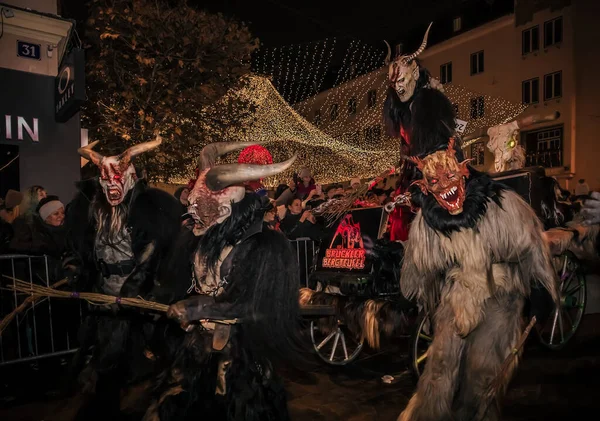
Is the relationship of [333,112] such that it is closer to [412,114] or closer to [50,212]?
[50,212]

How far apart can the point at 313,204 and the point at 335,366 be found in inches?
130

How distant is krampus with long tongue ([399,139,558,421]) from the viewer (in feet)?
11.5

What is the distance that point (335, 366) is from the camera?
603 centimetres

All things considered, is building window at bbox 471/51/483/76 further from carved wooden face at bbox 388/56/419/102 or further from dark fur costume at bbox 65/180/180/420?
dark fur costume at bbox 65/180/180/420

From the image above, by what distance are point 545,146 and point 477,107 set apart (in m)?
4.14

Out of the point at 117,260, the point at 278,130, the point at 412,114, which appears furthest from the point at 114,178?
the point at 278,130

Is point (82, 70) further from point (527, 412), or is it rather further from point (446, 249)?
point (527, 412)

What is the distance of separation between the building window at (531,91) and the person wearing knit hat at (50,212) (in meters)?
25.9

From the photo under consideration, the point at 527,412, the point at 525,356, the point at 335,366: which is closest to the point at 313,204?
the point at 335,366

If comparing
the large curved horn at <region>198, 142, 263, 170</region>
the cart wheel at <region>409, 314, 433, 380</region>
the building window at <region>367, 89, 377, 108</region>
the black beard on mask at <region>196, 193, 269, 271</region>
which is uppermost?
the building window at <region>367, 89, 377, 108</region>

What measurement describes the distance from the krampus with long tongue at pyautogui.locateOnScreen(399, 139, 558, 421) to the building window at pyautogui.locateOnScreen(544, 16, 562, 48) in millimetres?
26092

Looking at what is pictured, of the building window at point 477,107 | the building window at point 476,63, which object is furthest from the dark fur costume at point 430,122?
the building window at point 476,63

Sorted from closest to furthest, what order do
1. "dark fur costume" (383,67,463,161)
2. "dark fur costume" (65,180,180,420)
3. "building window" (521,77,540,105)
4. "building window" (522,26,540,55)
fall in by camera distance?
"dark fur costume" (383,67,463,161) → "dark fur costume" (65,180,180,420) → "building window" (522,26,540,55) → "building window" (521,77,540,105)

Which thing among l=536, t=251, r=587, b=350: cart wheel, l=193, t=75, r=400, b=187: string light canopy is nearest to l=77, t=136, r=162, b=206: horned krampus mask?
l=536, t=251, r=587, b=350: cart wheel
